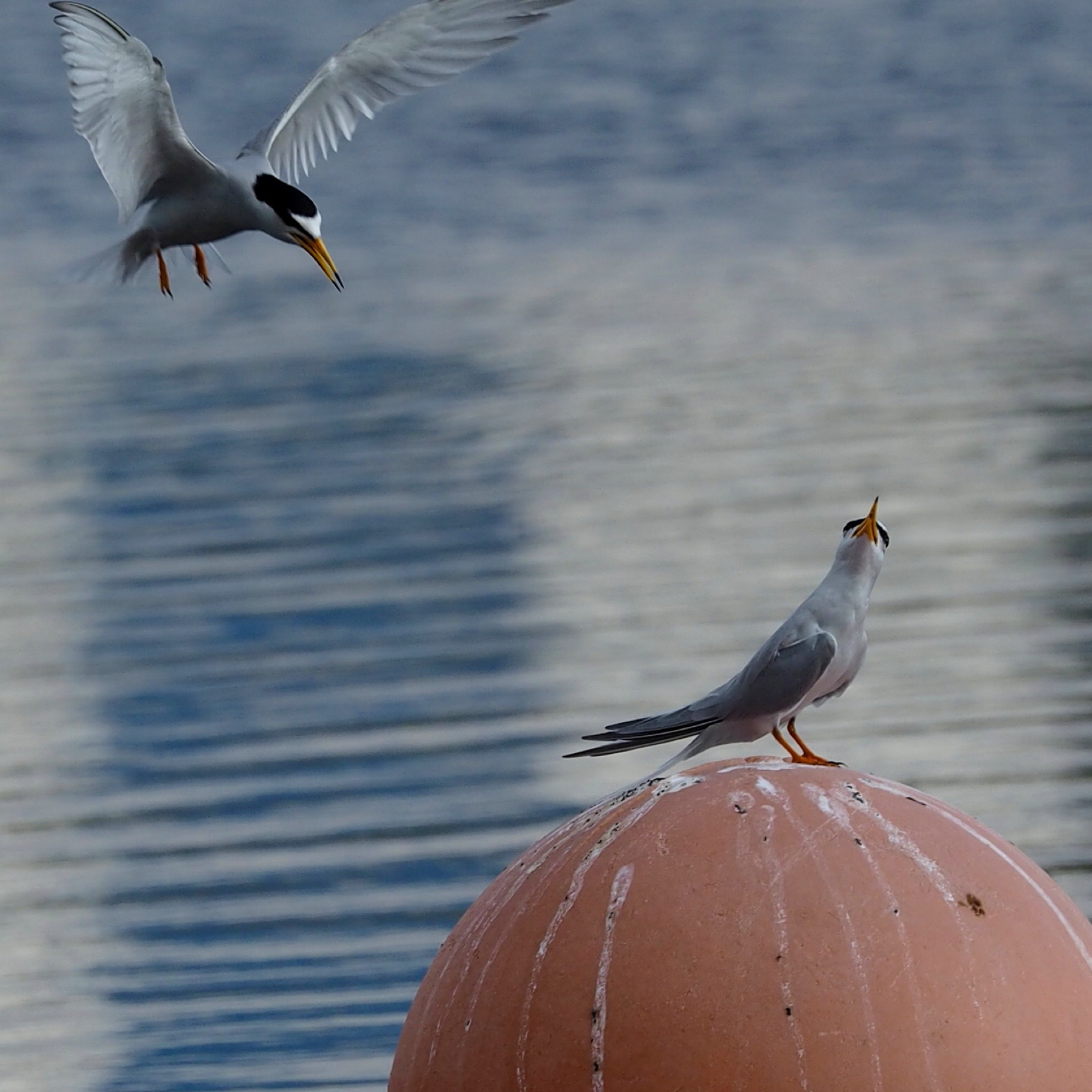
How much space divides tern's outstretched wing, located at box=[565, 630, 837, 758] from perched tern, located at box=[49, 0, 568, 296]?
113 centimetres

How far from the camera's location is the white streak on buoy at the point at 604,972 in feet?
12.5

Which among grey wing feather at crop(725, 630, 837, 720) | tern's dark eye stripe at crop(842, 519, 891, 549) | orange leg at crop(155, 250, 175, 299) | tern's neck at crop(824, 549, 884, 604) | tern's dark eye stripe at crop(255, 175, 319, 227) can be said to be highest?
tern's dark eye stripe at crop(255, 175, 319, 227)

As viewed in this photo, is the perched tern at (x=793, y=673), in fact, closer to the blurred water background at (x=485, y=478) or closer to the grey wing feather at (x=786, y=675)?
the grey wing feather at (x=786, y=675)

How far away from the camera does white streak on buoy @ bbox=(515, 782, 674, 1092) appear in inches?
154

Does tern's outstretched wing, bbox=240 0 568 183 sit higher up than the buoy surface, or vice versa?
tern's outstretched wing, bbox=240 0 568 183

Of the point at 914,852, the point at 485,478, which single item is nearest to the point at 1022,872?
the point at 914,852

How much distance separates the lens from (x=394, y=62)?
5.52 meters

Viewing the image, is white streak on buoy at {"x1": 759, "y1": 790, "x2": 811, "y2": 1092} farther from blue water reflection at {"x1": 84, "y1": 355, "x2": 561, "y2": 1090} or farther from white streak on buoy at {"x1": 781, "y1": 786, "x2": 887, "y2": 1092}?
blue water reflection at {"x1": 84, "y1": 355, "x2": 561, "y2": 1090}

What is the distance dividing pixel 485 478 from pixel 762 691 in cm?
745

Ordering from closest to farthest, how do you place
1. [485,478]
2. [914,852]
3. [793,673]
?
[914,852] < [793,673] < [485,478]

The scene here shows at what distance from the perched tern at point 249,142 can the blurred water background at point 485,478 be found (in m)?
2.07

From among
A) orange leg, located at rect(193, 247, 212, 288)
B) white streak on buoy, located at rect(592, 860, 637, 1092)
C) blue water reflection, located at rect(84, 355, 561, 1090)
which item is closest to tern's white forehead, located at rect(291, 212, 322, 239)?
orange leg, located at rect(193, 247, 212, 288)

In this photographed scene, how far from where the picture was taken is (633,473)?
11.5 m

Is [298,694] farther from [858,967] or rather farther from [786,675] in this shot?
[858,967]
